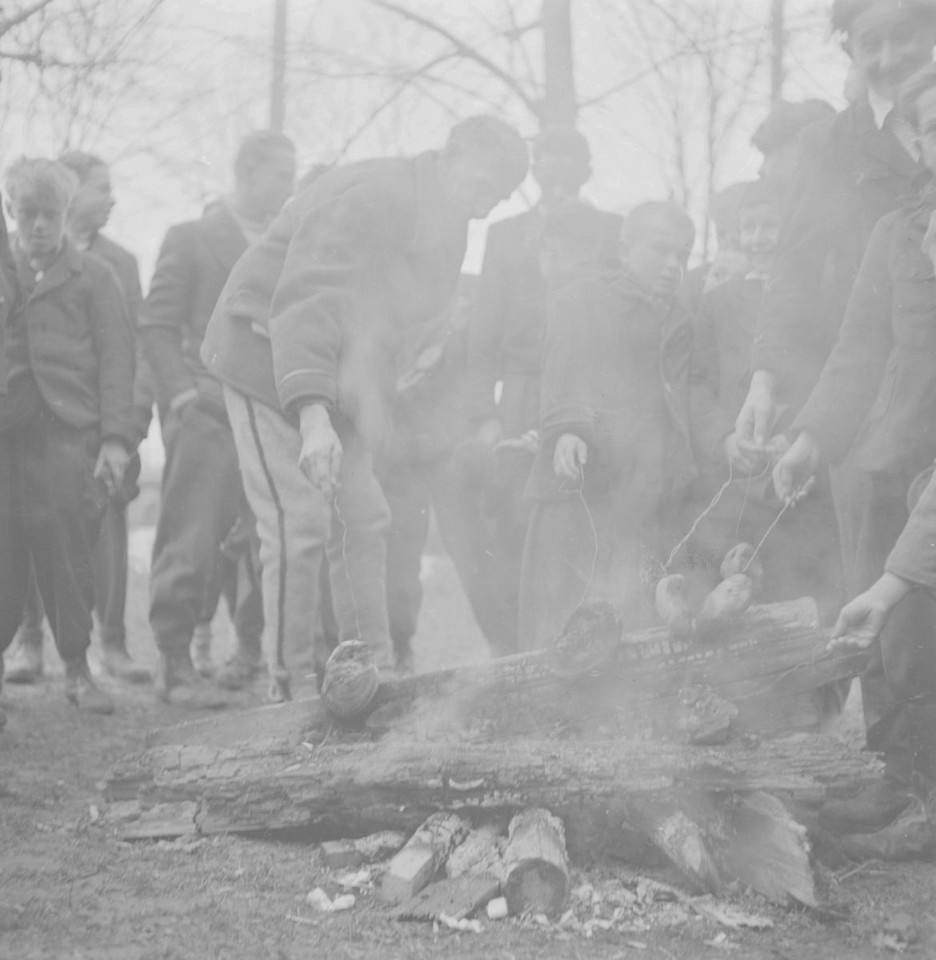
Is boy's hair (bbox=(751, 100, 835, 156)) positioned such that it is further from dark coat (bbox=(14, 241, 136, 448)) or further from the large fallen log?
dark coat (bbox=(14, 241, 136, 448))

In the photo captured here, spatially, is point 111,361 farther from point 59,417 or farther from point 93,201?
point 93,201

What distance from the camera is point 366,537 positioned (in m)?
4.20

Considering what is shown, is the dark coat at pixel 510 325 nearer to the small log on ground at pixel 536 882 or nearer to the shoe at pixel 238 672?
the shoe at pixel 238 672

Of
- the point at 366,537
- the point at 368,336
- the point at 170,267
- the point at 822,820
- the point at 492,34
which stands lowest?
the point at 822,820

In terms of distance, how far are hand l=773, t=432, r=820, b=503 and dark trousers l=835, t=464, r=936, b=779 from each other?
0.10m

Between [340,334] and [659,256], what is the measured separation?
1.17m

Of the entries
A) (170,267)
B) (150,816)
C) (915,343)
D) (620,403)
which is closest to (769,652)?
(915,343)

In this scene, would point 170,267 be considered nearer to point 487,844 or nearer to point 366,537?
point 366,537

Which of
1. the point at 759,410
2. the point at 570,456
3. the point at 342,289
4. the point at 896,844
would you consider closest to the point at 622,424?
the point at 570,456

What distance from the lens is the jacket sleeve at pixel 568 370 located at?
4328mm

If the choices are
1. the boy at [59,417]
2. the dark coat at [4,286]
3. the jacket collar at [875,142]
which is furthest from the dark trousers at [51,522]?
the jacket collar at [875,142]

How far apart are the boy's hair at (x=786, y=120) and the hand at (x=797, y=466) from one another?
1614mm

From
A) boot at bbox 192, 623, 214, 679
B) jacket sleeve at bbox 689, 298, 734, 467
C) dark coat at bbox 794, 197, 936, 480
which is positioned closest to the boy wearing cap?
jacket sleeve at bbox 689, 298, 734, 467

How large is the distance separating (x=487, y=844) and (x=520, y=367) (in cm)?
281
